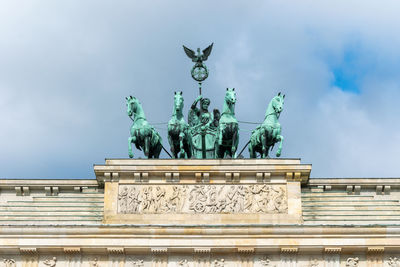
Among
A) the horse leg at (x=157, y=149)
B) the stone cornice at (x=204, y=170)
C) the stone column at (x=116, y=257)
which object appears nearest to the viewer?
the stone column at (x=116, y=257)

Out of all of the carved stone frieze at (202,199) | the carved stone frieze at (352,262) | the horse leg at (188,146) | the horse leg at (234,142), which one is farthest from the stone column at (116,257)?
the carved stone frieze at (352,262)

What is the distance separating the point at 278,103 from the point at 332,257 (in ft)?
20.4

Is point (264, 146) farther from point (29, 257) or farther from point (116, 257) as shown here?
point (29, 257)

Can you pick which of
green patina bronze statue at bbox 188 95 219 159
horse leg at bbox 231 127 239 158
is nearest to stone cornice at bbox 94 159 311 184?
horse leg at bbox 231 127 239 158

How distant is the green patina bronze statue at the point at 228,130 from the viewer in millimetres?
39062

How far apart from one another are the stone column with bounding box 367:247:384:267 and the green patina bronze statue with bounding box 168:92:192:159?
23.6 ft

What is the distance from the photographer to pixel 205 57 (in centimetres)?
4316

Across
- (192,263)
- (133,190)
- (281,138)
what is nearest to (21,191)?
(133,190)

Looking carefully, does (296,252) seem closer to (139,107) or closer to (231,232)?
(231,232)

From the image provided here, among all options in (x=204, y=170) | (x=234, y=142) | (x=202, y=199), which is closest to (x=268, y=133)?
(x=234, y=142)

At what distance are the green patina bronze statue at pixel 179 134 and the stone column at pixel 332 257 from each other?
242 inches

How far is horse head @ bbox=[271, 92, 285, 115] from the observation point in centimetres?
3959

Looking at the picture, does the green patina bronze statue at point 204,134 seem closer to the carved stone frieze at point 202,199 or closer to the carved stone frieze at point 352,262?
the carved stone frieze at point 202,199

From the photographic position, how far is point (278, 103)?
1564 inches
